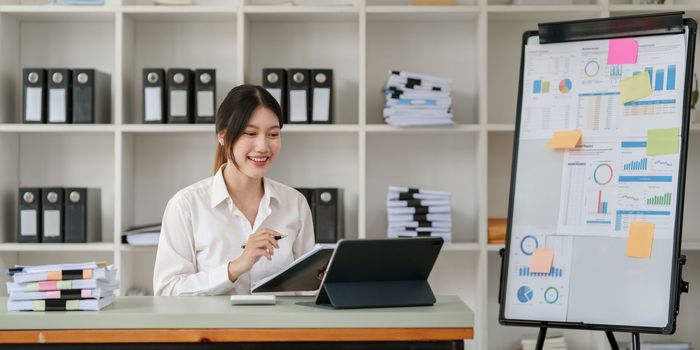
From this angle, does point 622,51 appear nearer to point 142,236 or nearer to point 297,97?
point 297,97

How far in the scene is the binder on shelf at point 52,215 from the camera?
3764 mm

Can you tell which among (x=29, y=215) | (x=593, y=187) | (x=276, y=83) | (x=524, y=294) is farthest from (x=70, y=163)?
(x=593, y=187)

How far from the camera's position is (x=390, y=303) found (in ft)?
6.51

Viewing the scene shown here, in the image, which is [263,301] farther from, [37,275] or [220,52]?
[220,52]

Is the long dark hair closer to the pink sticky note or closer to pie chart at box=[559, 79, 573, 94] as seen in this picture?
pie chart at box=[559, 79, 573, 94]

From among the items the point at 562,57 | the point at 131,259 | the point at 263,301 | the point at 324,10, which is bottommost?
the point at 131,259

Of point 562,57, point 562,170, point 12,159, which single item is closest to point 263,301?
point 562,170

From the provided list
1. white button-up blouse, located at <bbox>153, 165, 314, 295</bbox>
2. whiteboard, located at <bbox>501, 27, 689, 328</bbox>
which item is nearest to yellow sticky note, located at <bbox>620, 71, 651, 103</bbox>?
whiteboard, located at <bbox>501, 27, 689, 328</bbox>

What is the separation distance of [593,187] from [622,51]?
1.51 feet

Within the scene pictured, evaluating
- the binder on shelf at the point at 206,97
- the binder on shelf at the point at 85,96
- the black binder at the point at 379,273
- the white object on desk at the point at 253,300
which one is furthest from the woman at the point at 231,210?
the binder on shelf at the point at 85,96

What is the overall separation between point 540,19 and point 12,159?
2527mm

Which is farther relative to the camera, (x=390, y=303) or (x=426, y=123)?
(x=426, y=123)

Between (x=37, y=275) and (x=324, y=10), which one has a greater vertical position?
(x=324, y=10)

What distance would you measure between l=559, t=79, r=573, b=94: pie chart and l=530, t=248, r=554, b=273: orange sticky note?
0.54 meters
